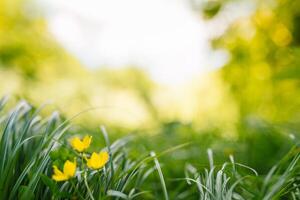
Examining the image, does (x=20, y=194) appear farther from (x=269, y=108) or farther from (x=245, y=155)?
(x=269, y=108)

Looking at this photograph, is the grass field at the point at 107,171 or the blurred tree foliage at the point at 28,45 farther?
the blurred tree foliage at the point at 28,45

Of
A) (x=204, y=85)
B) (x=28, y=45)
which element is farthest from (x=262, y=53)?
(x=28, y=45)

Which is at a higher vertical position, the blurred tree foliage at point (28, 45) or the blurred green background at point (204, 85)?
the blurred tree foliage at point (28, 45)

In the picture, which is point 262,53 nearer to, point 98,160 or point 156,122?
point 156,122

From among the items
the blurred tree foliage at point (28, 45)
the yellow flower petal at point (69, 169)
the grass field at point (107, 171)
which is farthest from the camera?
the blurred tree foliage at point (28, 45)

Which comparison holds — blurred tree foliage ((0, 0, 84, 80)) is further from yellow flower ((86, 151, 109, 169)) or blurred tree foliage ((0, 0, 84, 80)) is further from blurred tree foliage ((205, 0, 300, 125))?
yellow flower ((86, 151, 109, 169))

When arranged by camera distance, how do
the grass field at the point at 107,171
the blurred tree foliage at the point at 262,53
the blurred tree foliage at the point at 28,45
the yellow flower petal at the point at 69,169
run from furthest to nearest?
1. the blurred tree foliage at the point at 28,45
2. the blurred tree foliage at the point at 262,53
3. the grass field at the point at 107,171
4. the yellow flower petal at the point at 69,169

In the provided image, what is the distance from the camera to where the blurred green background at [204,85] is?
217cm

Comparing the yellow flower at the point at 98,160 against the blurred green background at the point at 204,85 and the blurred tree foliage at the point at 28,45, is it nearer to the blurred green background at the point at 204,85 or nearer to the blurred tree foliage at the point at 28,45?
the blurred green background at the point at 204,85

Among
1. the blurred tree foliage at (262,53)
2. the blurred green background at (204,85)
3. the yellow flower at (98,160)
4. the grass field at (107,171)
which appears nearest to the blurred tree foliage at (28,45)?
the blurred green background at (204,85)

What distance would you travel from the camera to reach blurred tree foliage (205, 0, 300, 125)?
10.9 ft

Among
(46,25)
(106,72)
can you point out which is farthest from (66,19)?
(106,72)

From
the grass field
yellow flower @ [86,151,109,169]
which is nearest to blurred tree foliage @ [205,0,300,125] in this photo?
the grass field

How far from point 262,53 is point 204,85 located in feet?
5.03
